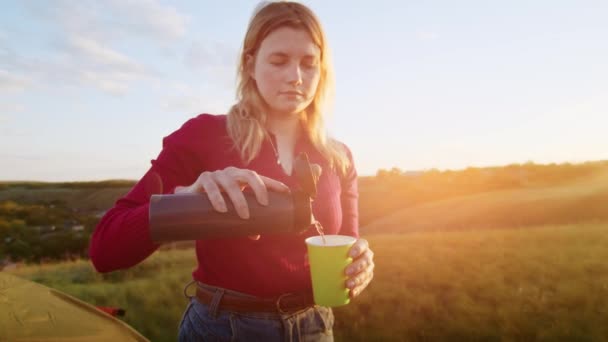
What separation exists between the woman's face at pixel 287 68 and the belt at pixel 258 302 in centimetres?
77

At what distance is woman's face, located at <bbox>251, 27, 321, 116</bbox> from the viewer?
1729 millimetres

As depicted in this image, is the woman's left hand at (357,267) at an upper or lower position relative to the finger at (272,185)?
lower

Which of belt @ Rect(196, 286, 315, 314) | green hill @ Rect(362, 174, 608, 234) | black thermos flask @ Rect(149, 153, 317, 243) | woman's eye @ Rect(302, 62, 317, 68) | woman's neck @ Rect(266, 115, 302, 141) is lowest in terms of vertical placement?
green hill @ Rect(362, 174, 608, 234)

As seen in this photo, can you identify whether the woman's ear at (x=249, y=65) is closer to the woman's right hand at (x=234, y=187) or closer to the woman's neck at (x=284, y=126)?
the woman's neck at (x=284, y=126)

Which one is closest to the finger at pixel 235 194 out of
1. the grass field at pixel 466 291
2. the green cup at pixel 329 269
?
the green cup at pixel 329 269

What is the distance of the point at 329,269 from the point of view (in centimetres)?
149

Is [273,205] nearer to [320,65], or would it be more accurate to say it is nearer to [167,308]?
[320,65]

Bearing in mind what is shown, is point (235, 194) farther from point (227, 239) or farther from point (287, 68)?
point (287, 68)

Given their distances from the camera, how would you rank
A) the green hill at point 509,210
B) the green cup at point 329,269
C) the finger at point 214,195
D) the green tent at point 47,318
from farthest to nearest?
the green hill at point 509,210 < the green tent at point 47,318 < the green cup at point 329,269 < the finger at point 214,195

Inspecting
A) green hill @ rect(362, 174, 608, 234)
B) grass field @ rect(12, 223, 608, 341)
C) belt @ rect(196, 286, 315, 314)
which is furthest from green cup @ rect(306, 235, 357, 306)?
green hill @ rect(362, 174, 608, 234)

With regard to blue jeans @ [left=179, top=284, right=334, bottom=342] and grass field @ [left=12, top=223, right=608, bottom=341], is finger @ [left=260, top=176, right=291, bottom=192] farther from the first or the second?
grass field @ [left=12, top=223, right=608, bottom=341]

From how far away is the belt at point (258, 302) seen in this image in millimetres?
1620

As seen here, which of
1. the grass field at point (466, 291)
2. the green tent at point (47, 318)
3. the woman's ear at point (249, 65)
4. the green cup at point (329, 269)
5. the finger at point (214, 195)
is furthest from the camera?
the grass field at point (466, 291)

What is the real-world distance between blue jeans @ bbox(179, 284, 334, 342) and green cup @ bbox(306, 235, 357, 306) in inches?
8.1
